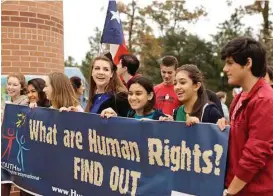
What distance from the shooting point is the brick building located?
240 inches

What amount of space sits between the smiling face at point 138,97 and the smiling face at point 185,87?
415 mm

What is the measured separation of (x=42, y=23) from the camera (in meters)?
6.27

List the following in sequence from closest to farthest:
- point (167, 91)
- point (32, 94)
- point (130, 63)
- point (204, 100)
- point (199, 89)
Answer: point (204, 100), point (199, 89), point (167, 91), point (130, 63), point (32, 94)

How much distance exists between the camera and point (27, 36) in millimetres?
6156

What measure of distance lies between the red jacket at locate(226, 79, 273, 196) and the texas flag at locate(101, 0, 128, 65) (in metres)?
3.53

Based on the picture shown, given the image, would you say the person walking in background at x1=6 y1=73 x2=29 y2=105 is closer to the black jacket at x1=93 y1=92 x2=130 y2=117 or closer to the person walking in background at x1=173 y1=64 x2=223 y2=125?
the black jacket at x1=93 y1=92 x2=130 y2=117

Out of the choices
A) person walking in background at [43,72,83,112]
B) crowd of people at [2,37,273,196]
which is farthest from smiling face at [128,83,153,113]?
person walking in background at [43,72,83,112]

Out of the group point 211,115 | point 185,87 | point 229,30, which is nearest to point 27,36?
point 185,87

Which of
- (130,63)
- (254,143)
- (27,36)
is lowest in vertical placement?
(254,143)

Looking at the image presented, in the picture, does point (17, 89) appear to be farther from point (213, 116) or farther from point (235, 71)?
point (235, 71)

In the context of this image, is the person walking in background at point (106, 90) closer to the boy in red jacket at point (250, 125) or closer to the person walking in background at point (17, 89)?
the person walking in background at point (17, 89)

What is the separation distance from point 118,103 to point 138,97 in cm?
36

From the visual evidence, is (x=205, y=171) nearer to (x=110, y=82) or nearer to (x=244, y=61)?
(x=244, y=61)

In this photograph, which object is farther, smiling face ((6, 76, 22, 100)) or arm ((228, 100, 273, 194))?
smiling face ((6, 76, 22, 100))
